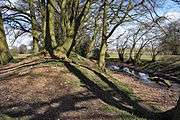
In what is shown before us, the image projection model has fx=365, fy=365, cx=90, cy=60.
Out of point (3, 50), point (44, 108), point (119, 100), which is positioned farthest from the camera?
point (3, 50)

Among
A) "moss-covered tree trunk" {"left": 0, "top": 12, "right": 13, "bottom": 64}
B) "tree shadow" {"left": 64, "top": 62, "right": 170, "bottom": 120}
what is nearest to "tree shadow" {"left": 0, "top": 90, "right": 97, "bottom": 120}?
"tree shadow" {"left": 64, "top": 62, "right": 170, "bottom": 120}

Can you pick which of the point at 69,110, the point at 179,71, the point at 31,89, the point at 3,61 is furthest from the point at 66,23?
the point at 179,71

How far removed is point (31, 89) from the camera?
15.3 metres

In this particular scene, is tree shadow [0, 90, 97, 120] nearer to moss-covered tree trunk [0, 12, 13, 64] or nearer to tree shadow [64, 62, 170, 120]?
tree shadow [64, 62, 170, 120]

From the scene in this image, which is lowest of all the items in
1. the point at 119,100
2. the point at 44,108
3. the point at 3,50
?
the point at 119,100

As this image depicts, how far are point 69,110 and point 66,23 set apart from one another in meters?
15.4

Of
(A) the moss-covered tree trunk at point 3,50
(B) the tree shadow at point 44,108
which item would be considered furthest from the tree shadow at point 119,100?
(A) the moss-covered tree trunk at point 3,50

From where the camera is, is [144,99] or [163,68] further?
[163,68]

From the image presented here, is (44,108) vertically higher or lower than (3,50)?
lower

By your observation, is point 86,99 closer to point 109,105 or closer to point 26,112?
point 109,105

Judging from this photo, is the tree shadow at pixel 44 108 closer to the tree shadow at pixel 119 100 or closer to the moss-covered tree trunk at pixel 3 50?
the tree shadow at pixel 119 100

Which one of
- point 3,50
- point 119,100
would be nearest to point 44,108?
point 119,100

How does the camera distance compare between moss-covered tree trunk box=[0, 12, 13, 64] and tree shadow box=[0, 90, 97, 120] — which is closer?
tree shadow box=[0, 90, 97, 120]

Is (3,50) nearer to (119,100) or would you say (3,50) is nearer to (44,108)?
(119,100)
